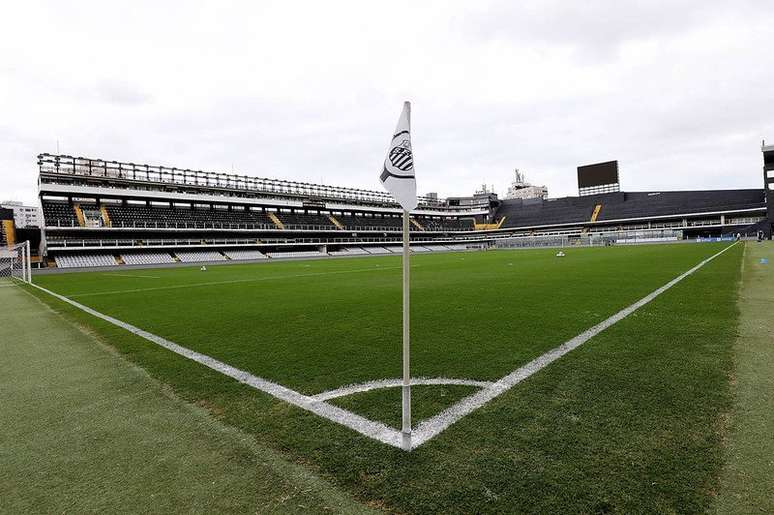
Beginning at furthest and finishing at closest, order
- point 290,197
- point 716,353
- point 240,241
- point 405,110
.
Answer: point 290,197 → point 240,241 → point 716,353 → point 405,110

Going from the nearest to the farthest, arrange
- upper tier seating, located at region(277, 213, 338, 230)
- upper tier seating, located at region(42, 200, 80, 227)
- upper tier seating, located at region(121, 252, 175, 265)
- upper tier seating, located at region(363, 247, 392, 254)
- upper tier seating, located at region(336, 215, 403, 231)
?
1. upper tier seating, located at region(42, 200, 80, 227)
2. upper tier seating, located at region(121, 252, 175, 265)
3. upper tier seating, located at region(277, 213, 338, 230)
4. upper tier seating, located at region(363, 247, 392, 254)
5. upper tier seating, located at region(336, 215, 403, 231)

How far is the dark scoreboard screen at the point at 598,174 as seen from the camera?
8306 cm

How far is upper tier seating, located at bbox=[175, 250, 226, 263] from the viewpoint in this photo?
48812 mm

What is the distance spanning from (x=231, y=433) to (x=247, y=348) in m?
2.86

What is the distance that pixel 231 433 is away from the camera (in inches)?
126

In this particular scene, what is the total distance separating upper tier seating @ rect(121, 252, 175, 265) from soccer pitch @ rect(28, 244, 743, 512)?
4182 cm

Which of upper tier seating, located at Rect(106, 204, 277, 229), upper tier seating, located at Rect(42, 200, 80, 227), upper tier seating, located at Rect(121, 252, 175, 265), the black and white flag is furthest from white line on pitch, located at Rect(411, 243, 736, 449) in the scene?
upper tier seating, located at Rect(106, 204, 277, 229)

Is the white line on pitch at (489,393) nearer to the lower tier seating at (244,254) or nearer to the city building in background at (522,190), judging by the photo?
the lower tier seating at (244,254)

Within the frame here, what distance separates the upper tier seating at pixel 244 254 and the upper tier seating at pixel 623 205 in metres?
61.7

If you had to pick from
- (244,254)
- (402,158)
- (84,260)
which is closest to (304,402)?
(402,158)

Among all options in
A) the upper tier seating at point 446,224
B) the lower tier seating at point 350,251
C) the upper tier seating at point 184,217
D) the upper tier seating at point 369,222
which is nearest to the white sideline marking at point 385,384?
the upper tier seating at point 184,217

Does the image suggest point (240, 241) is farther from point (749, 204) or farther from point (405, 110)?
point (749, 204)

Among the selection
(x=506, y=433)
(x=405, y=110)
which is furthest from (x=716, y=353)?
(x=405, y=110)

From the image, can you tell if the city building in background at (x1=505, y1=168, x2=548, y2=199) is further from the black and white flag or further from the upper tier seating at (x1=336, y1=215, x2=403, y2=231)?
the black and white flag
